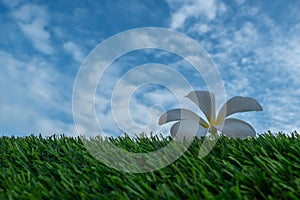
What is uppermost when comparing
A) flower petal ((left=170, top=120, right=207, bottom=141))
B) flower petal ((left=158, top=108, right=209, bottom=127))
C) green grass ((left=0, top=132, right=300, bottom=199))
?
flower petal ((left=158, top=108, right=209, bottom=127))

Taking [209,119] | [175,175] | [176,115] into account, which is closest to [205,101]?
[209,119]

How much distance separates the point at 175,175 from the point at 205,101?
0.67 m

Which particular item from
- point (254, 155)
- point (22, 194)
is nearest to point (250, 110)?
point (254, 155)

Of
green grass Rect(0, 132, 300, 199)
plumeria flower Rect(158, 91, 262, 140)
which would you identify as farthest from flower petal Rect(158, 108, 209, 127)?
green grass Rect(0, 132, 300, 199)

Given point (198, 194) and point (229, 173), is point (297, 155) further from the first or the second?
point (198, 194)

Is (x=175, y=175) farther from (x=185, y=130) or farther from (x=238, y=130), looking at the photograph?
(x=238, y=130)

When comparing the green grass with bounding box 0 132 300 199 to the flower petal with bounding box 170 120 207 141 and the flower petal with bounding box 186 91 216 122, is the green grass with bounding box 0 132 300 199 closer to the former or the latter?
the flower petal with bounding box 170 120 207 141

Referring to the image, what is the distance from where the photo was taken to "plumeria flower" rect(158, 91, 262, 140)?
1.98 metres

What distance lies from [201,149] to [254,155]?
27 centimetres

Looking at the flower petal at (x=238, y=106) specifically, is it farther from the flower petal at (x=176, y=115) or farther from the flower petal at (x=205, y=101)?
the flower petal at (x=176, y=115)

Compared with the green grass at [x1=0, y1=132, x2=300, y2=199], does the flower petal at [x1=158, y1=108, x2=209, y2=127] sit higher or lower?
higher

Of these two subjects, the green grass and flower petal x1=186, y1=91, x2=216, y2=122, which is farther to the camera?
flower petal x1=186, y1=91, x2=216, y2=122

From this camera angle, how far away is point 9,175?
176 cm

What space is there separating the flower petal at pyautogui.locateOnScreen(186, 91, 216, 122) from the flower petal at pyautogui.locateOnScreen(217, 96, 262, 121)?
0.19 ft
